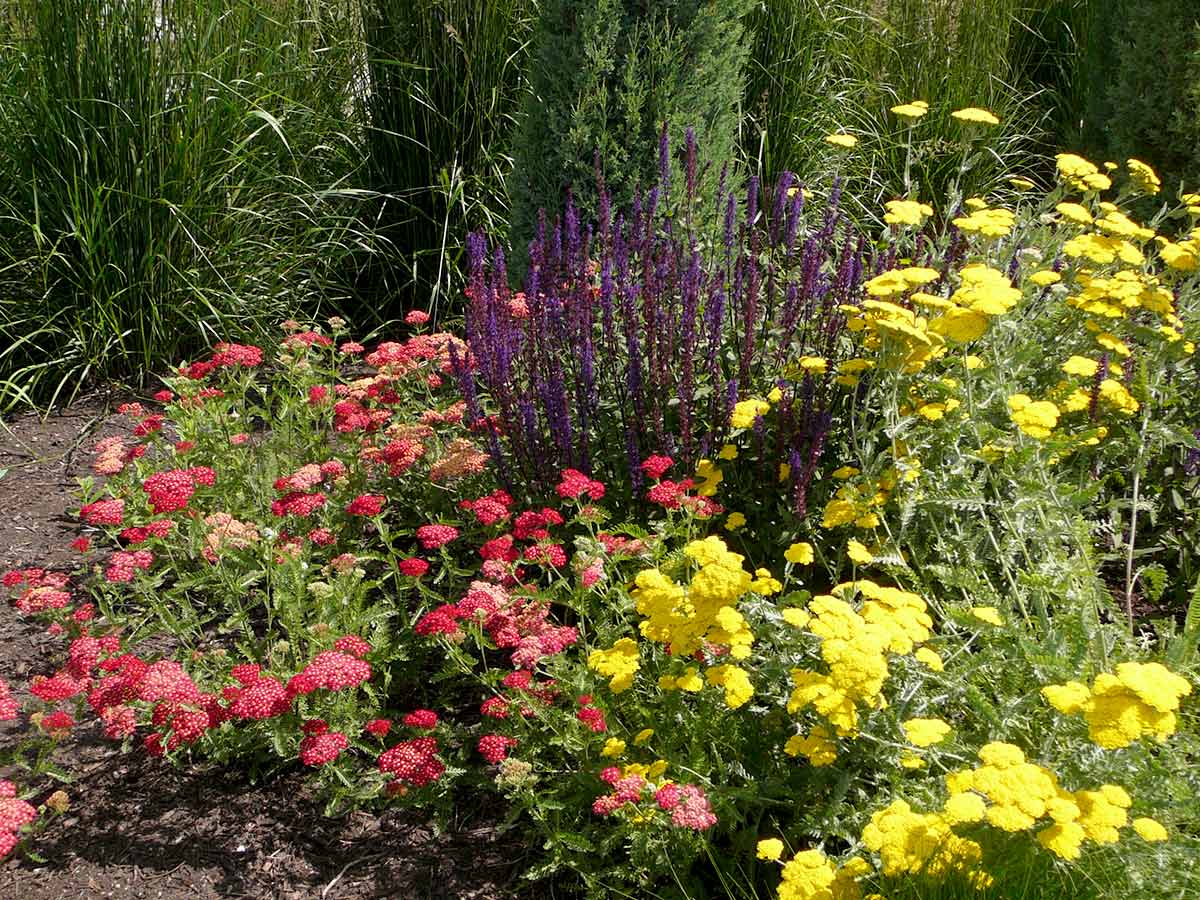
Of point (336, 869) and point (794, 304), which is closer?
point (336, 869)

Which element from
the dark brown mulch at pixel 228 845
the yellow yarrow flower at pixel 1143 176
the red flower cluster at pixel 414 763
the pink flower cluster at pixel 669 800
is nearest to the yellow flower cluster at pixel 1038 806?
the pink flower cluster at pixel 669 800

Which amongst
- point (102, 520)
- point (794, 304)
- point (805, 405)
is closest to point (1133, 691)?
point (805, 405)

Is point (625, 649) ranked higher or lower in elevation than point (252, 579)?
higher

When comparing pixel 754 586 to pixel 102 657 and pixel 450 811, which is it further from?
pixel 102 657

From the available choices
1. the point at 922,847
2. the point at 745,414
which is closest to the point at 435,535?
the point at 745,414

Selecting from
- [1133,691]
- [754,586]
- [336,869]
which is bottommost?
[336,869]

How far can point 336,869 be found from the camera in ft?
8.07

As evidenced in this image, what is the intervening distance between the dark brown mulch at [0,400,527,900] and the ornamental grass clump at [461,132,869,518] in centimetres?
107

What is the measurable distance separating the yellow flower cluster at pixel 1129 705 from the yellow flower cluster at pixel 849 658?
0.29m

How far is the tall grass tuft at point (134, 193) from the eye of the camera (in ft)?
13.7

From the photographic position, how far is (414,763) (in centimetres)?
222

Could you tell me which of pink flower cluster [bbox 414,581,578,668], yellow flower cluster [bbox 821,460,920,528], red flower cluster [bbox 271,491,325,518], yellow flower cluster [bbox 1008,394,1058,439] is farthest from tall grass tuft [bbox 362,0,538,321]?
yellow flower cluster [bbox 1008,394,1058,439]

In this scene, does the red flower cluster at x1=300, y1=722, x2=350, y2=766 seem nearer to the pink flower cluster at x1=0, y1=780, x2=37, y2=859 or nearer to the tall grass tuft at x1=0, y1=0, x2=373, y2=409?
the pink flower cluster at x1=0, y1=780, x2=37, y2=859

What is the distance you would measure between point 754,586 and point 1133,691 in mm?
747
